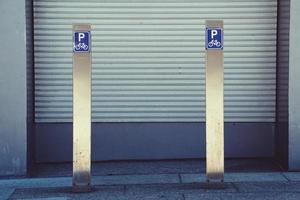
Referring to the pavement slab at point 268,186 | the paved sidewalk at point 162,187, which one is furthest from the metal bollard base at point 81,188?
the pavement slab at point 268,186

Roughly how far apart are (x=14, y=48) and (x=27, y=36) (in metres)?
0.35

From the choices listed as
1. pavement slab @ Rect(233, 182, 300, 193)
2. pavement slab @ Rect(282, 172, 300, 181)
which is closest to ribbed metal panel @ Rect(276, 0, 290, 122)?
pavement slab @ Rect(282, 172, 300, 181)

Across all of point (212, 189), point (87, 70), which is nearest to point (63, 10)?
point (87, 70)

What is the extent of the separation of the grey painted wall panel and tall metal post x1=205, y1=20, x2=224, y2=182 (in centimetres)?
232

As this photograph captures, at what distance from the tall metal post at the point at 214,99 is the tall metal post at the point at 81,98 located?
1.59m

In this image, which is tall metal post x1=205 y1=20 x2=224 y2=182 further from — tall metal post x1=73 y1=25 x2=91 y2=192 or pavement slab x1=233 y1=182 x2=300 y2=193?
tall metal post x1=73 y1=25 x2=91 y2=192

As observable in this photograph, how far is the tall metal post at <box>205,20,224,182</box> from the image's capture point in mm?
8039

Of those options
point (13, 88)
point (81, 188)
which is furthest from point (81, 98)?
point (13, 88)

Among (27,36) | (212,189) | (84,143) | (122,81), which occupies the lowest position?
(212,189)

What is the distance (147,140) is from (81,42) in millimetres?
3039

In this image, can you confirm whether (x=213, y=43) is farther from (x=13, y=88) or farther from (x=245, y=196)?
(x=13, y=88)

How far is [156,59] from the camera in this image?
1039 centimetres

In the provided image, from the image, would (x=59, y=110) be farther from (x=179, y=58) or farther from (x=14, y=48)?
(x=179, y=58)

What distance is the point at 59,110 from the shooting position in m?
10.4
